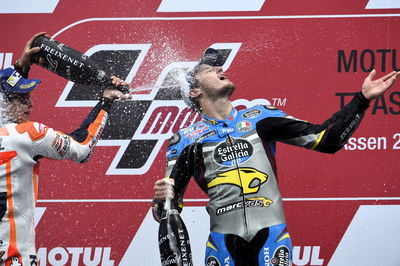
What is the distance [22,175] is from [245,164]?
42.9 inches

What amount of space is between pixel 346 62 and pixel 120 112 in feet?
4.93

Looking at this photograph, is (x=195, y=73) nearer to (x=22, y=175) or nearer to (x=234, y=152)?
(x=234, y=152)

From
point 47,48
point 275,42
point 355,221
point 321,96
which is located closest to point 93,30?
point 47,48

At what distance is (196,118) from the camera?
493cm

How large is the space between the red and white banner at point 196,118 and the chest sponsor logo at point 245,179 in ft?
3.98

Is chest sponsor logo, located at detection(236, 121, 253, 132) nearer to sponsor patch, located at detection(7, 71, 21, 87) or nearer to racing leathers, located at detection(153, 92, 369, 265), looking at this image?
racing leathers, located at detection(153, 92, 369, 265)

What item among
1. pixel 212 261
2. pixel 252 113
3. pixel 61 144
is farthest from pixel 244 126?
pixel 61 144

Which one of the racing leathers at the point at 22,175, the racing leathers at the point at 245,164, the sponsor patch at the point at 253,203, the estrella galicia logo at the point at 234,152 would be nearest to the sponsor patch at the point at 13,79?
the racing leathers at the point at 22,175

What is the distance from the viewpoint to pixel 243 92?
4.86 m

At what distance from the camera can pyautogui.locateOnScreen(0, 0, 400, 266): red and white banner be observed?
4.76 metres

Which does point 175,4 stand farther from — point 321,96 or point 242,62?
point 321,96

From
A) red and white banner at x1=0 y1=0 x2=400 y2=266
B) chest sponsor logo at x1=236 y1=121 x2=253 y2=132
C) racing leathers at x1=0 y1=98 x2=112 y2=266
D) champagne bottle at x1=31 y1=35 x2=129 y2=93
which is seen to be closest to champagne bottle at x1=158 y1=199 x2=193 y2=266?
chest sponsor logo at x1=236 y1=121 x2=253 y2=132

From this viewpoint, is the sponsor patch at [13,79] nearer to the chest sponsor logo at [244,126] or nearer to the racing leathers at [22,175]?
the racing leathers at [22,175]

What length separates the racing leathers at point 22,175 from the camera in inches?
140
